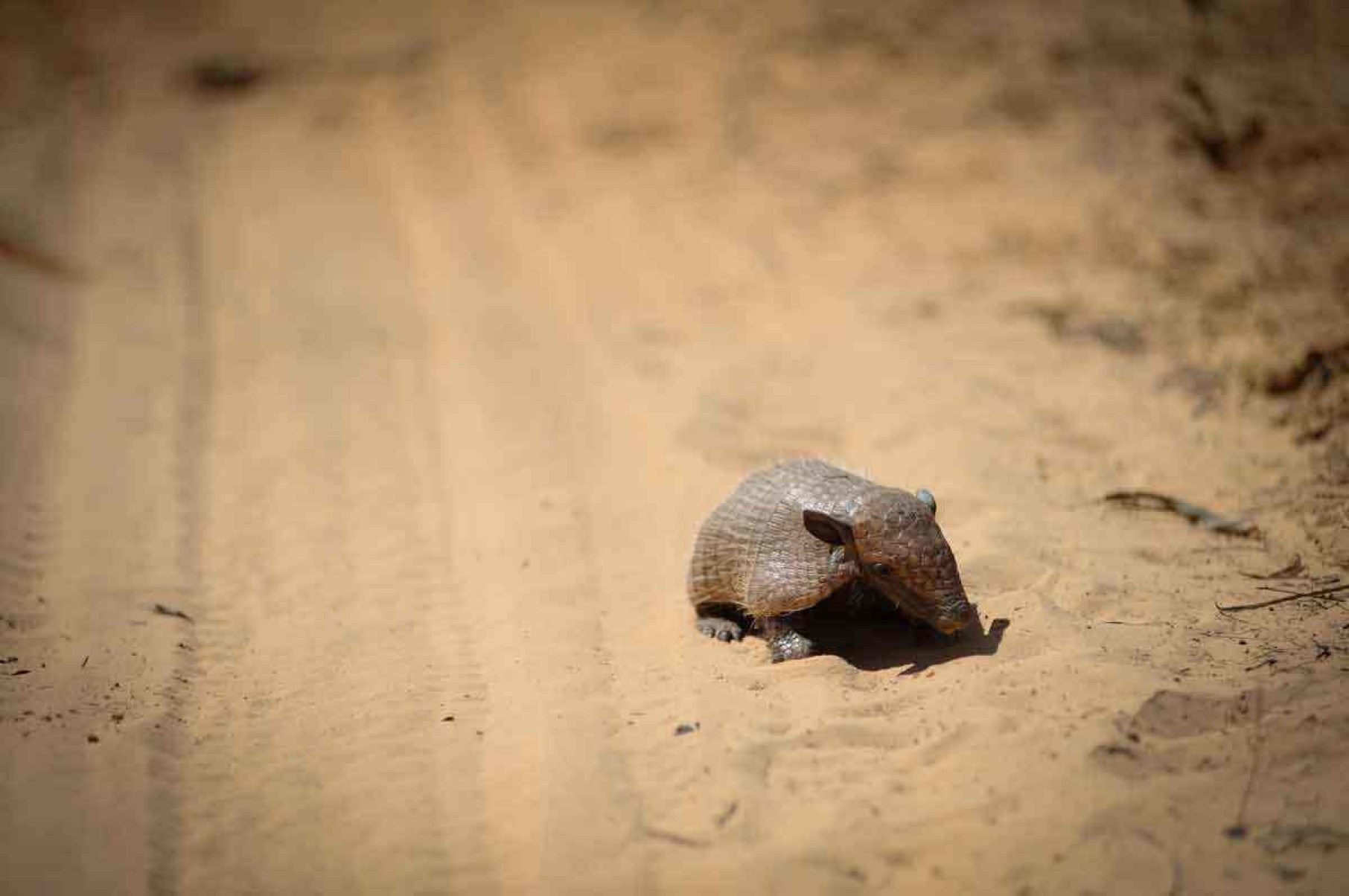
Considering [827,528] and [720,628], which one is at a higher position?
[827,528]

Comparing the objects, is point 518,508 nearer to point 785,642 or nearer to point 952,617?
point 785,642

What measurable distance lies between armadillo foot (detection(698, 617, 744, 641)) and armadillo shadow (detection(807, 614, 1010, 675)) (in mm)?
345

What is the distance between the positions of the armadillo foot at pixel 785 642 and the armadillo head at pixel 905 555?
1.43ft

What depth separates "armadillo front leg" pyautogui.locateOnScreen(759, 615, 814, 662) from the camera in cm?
445

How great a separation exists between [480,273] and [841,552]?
6506 millimetres

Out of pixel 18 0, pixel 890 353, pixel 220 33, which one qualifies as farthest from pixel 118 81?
pixel 890 353

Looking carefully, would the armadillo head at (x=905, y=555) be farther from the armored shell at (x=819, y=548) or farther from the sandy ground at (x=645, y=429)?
the sandy ground at (x=645, y=429)

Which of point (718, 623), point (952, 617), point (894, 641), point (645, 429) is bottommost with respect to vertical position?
point (645, 429)

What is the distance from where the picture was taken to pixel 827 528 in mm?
4273

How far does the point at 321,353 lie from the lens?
8594 millimetres

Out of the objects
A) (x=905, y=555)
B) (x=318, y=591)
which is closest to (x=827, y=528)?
(x=905, y=555)

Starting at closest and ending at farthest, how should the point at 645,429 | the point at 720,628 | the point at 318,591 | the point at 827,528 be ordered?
1. the point at 827,528
2. the point at 720,628
3. the point at 318,591
4. the point at 645,429

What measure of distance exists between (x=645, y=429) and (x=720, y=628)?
2.69m

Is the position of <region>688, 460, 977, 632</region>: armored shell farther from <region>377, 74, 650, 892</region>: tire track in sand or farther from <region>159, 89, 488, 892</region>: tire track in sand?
<region>159, 89, 488, 892</region>: tire track in sand
